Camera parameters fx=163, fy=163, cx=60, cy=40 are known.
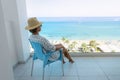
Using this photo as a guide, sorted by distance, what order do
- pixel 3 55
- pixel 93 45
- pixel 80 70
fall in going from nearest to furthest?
1. pixel 3 55
2. pixel 80 70
3. pixel 93 45

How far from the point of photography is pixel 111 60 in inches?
136

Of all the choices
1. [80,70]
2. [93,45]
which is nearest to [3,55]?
[80,70]

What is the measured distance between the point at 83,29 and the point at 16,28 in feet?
5.62

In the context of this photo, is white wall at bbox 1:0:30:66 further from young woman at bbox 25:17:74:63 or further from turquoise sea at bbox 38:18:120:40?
turquoise sea at bbox 38:18:120:40

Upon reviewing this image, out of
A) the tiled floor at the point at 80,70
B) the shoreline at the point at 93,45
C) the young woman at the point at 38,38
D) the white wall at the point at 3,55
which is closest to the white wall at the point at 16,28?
the tiled floor at the point at 80,70

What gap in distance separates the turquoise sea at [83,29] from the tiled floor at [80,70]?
0.71 meters

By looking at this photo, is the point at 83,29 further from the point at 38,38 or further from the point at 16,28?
the point at 38,38

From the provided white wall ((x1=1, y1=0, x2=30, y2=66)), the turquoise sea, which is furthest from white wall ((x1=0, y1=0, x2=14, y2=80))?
the turquoise sea

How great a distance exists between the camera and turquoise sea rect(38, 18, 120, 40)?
12.6ft

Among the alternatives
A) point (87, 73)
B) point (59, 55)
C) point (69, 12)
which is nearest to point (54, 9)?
point (69, 12)

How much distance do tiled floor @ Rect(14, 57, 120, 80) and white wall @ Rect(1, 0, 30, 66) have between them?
9.4 inches

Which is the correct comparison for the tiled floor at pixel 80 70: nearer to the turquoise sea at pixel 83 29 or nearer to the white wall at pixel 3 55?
the turquoise sea at pixel 83 29

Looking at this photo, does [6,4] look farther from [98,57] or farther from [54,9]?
[98,57]

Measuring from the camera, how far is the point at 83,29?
160 inches
